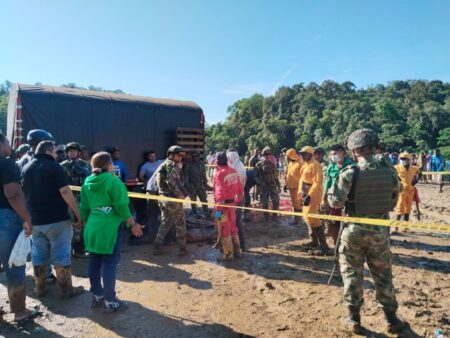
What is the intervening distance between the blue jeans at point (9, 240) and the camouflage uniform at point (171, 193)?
8.63ft

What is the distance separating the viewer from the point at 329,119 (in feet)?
190

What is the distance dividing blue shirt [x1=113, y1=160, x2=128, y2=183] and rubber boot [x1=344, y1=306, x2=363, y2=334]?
200 inches

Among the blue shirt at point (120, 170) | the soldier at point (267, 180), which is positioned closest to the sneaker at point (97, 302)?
the blue shirt at point (120, 170)

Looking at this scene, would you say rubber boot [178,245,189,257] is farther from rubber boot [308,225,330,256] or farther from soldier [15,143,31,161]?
soldier [15,143,31,161]

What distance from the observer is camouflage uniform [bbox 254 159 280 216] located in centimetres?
914

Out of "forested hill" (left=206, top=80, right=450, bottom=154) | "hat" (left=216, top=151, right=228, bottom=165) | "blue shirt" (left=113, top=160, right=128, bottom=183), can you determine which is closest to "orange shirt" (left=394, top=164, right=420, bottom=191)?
"hat" (left=216, top=151, right=228, bottom=165)

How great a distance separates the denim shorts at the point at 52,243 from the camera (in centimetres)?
Answer: 411

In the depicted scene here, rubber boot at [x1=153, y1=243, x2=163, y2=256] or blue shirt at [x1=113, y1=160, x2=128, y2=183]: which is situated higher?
blue shirt at [x1=113, y1=160, x2=128, y2=183]

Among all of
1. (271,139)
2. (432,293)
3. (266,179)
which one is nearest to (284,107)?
(271,139)

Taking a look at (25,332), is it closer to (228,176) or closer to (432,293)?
(228,176)

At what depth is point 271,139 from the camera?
2115 inches

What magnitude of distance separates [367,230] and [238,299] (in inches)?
74.2

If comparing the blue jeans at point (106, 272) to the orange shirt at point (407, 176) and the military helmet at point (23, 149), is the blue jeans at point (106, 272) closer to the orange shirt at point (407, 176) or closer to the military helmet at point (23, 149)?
the military helmet at point (23, 149)

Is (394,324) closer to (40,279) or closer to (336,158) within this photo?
(336,158)
